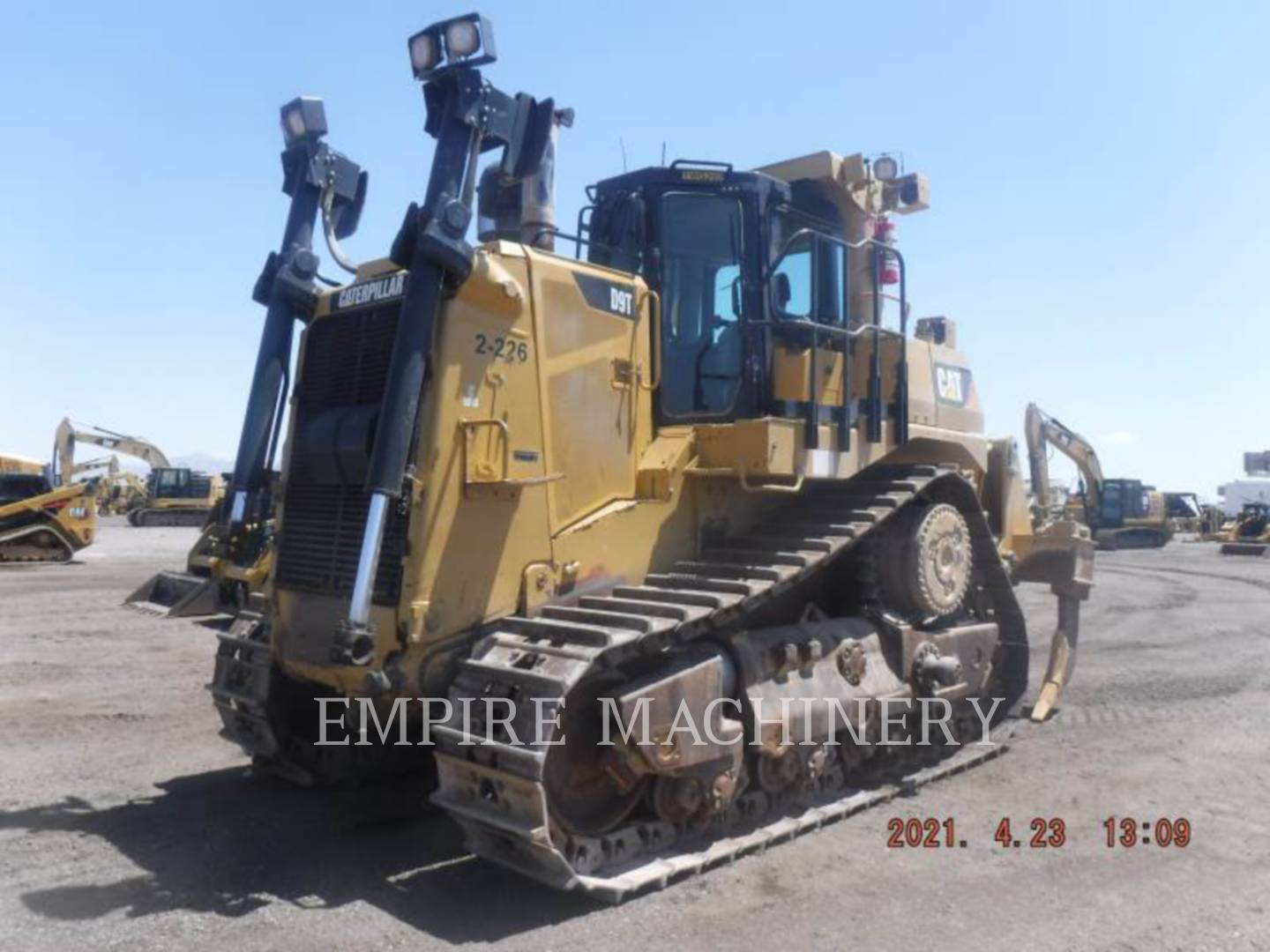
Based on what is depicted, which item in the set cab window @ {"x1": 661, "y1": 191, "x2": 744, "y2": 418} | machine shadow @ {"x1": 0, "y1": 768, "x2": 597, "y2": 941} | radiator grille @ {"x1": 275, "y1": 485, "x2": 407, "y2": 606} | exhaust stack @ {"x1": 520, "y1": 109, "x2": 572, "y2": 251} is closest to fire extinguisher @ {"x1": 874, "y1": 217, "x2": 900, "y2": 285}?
cab window @ {"x1": 661, "y1": 191, "x2": 744, "y2": 418}

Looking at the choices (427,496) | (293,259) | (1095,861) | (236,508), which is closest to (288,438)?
(236,508)

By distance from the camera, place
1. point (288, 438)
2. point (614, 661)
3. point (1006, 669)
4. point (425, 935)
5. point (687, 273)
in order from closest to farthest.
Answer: point (425, 935)
point (614, 661)
point (288, 438)
point (687, 273)
point (1006, 669)

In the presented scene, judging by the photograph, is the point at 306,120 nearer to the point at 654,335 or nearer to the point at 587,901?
the point at 654,335

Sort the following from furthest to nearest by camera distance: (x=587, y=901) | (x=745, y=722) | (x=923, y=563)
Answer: (x=923, y=563), (x=745, y=722), (x=587, y=901)

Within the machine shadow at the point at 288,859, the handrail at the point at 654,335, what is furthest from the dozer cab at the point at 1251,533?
the machine shadow at the point at 288,859

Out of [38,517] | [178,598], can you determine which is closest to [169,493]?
[38,517]

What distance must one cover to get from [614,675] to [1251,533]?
40.8 meters

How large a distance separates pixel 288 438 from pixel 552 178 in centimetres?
226

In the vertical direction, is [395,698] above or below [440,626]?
below

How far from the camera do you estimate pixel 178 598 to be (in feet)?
22.0

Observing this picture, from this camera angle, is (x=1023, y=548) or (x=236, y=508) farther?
(x=1023, y=548)

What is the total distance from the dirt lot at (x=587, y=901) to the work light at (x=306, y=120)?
4.14 m

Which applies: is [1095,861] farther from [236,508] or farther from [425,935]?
[236,508]

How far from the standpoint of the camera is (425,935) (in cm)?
475
